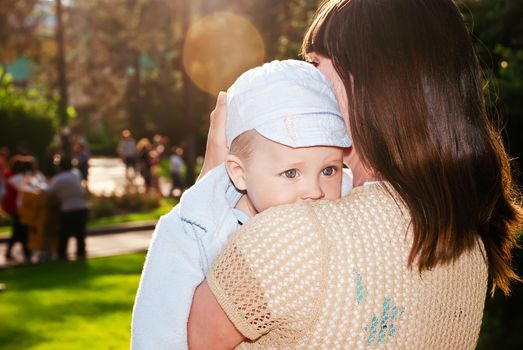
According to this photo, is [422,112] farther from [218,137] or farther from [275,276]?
[218,137]

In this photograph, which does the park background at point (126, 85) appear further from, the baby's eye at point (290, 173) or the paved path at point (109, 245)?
the paved path at point (109, 245)

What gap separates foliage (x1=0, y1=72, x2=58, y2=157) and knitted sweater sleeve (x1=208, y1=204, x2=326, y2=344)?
105 ft

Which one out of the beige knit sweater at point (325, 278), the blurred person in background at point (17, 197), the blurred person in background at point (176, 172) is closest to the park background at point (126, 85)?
the blurred person in background at point (176, 172)

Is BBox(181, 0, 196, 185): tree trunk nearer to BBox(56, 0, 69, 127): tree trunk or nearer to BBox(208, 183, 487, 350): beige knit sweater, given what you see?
BBox(56, 0, 69, 127): tree trunk

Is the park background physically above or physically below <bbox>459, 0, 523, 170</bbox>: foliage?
below

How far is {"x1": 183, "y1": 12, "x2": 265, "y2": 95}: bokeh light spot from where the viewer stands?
2775 centimetres

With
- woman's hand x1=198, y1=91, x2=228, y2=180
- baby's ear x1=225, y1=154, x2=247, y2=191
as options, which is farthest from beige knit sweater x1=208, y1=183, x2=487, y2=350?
woman's hand x1=198, y1=91, x2=228, y2=180

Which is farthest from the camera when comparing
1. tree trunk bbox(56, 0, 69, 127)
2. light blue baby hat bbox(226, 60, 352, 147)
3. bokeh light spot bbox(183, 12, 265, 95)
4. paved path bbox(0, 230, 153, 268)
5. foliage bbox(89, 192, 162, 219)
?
tree trunk bbox(56, 0, 69, 127)

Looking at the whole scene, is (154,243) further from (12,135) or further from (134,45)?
(134,45)

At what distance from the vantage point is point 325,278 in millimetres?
1615

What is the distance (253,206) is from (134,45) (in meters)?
54.6

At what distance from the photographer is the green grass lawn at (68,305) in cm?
725

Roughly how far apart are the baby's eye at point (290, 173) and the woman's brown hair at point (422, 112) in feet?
0.72

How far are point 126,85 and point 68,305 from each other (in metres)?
49.2
